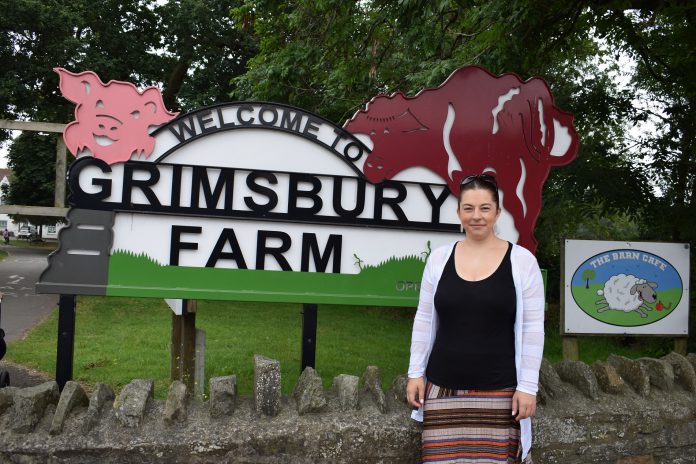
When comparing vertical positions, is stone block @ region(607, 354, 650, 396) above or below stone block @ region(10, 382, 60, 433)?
above

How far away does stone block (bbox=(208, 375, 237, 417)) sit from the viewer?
10.2 ft

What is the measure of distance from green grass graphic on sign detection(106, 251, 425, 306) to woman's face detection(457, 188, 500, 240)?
135 centimetres

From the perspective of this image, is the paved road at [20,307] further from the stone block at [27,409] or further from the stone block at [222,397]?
the stone block at [222,397]

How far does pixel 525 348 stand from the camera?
8.52ft

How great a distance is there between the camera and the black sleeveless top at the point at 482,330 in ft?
8.47

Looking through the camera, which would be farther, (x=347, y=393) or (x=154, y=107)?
(x=154, y=107)

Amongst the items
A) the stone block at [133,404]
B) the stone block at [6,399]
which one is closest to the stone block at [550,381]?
the stone block at [133,404]

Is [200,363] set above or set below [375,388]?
below

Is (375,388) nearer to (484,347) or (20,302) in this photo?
(484,347)

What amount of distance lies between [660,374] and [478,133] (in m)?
1.88

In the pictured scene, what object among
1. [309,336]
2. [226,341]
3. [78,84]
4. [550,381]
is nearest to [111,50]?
[226,341]

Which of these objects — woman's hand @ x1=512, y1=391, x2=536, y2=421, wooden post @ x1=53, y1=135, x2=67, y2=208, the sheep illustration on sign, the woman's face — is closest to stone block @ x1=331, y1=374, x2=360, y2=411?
woman's hand @ x1=512, y1=391, x2=536, y2=421

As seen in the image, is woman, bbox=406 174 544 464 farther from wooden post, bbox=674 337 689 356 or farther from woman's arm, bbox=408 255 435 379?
wooden post, bbox=674 337 689 356

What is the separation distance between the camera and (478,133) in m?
4.21
